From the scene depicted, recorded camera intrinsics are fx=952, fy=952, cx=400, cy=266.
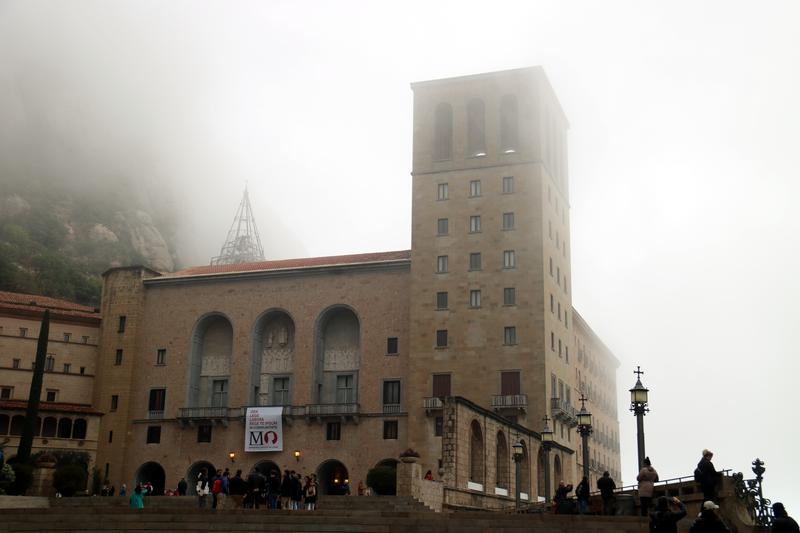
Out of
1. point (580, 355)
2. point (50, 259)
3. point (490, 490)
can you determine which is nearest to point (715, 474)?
point (490, 490)

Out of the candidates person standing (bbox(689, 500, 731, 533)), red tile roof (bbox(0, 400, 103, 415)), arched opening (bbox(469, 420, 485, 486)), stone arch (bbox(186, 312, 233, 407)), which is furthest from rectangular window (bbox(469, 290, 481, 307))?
person standing (bbox(689, 500, 731, 533))

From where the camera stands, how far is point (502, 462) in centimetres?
4409

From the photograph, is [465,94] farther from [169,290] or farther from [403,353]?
[169,290]

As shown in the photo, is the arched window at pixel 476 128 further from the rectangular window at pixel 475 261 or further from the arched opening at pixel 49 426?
the arched opening at pixel 49 426

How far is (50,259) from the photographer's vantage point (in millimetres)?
109875

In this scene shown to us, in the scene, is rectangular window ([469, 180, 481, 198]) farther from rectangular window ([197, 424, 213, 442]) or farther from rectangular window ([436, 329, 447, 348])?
rectangular window ([197, 424, 213, 442])

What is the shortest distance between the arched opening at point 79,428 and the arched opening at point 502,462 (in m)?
27.9

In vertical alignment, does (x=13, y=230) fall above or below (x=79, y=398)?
above

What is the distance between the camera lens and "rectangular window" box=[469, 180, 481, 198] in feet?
187

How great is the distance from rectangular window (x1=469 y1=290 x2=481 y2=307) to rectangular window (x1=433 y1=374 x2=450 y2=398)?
440cm

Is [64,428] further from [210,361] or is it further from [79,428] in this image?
[210,361]

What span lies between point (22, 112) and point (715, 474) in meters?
136

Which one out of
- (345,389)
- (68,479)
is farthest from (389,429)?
(68,479)

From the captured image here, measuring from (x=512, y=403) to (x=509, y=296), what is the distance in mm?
6315
